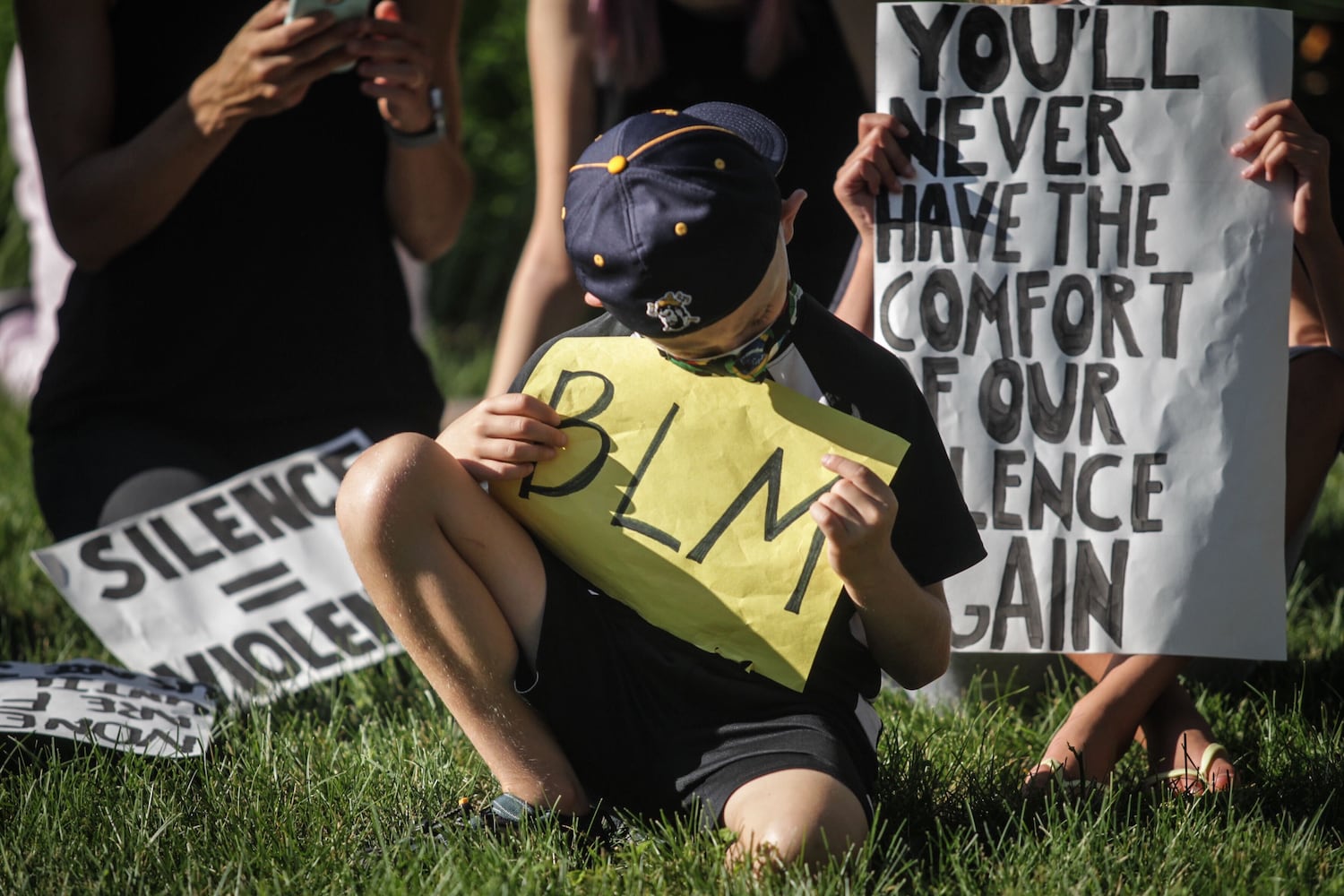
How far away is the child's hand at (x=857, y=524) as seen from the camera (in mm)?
1616

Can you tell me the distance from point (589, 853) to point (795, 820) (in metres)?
0.32

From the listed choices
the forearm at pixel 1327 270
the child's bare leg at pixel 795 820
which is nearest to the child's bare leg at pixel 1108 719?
the child's bare leg at pixel 795 820

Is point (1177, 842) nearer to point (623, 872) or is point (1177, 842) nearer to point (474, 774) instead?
point (623, 872)

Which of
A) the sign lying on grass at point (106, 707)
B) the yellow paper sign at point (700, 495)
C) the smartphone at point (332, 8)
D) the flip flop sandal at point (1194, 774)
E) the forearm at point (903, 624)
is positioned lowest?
the flip flop sandal at point (1194, 774)

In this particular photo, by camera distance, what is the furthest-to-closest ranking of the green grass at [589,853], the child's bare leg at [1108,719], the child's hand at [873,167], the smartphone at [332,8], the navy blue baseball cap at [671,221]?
the smartphone at [332,8], the child's hand at [873,167], the child's bare leg at [1108,719], the green grass at [589,853], the navy blue baseball cap at [671,221]

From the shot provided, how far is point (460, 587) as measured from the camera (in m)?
1.73

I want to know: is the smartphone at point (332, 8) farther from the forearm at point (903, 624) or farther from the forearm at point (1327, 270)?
the forearm at point (1327, 270)

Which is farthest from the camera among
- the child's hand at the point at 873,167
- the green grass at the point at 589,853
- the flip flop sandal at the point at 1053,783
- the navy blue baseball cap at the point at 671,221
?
the child's hand at the point at 873,167

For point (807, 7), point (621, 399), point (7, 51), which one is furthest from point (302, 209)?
point (7, 51)

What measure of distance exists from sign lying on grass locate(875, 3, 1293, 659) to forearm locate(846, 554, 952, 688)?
16.3 inches

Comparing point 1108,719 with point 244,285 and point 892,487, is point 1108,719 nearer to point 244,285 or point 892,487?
point 892,487

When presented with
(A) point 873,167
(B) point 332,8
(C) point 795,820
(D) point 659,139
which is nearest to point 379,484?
(D) point 659,139

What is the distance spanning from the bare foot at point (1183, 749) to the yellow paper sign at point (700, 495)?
67cm

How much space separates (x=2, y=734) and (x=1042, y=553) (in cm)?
160
